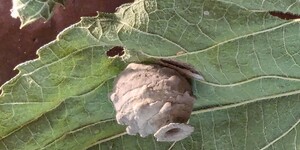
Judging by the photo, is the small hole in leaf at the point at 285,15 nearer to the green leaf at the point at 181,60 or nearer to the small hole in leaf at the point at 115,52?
the green leaf at the point at 181,60

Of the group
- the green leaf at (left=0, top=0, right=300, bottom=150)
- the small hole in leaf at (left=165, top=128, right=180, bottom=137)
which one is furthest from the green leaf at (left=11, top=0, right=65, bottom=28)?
the small hole in leaf at (left=165, top=128, right=180, bottom=137)

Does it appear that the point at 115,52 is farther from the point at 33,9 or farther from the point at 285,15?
the point at 285,15

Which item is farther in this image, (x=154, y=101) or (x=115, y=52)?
(x=115, y=52)

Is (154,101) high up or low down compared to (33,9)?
down

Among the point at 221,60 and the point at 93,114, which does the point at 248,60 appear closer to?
the point at 221,60

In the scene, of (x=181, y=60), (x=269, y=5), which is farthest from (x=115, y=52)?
(x=269, y=5)

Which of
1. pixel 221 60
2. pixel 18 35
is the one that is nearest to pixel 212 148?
pixel 221 60
